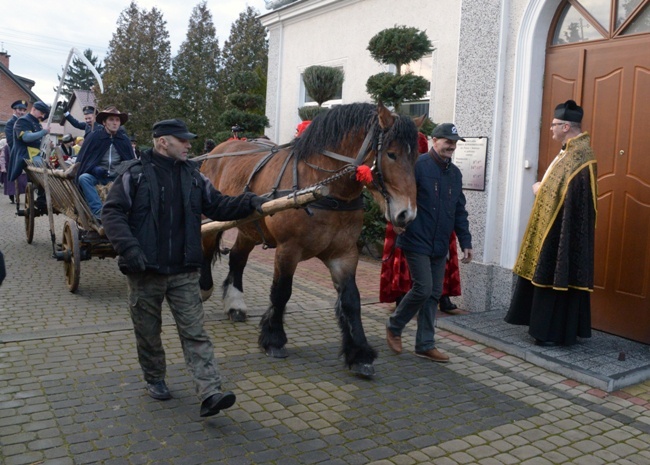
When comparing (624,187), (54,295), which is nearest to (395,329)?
(624,187)

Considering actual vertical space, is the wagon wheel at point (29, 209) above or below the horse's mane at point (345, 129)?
below

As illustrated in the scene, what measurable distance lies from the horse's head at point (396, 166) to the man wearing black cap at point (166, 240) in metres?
0.93

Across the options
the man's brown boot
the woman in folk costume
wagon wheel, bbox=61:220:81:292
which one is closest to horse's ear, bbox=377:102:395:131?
the man's brown boot

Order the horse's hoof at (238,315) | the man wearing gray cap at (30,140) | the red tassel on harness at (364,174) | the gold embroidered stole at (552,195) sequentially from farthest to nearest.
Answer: the man wearing gray cap at (30,140) < the horse's hoof at (238,315) < the gold embroidered stole at (552,195) < the red tassel on harness at (364,174)

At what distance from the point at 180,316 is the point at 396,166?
5.89 ft

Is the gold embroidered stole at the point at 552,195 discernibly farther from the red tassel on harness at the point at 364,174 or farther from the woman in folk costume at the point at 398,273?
the red tassel on harness at the point at 364,174

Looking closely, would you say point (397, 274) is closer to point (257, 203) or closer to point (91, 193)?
point (257, 203)

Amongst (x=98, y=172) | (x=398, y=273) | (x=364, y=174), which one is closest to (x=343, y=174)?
(x=364, y=174)

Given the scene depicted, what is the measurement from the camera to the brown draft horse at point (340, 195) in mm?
4328

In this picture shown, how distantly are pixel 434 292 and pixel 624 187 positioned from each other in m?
2.13

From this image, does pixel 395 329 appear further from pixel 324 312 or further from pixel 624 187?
pixel 624 187

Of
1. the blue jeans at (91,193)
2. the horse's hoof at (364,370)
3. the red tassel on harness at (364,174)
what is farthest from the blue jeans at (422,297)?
the blue jeans at (91,193)

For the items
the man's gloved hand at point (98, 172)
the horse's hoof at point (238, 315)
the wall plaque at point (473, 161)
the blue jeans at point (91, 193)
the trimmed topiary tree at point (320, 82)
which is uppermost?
the trimmed topiary tree at point (320, 82)

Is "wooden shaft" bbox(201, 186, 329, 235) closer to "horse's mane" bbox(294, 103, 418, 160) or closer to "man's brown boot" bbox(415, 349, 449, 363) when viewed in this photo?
"horse's mane" bbox(294, 103, 418, 160)
